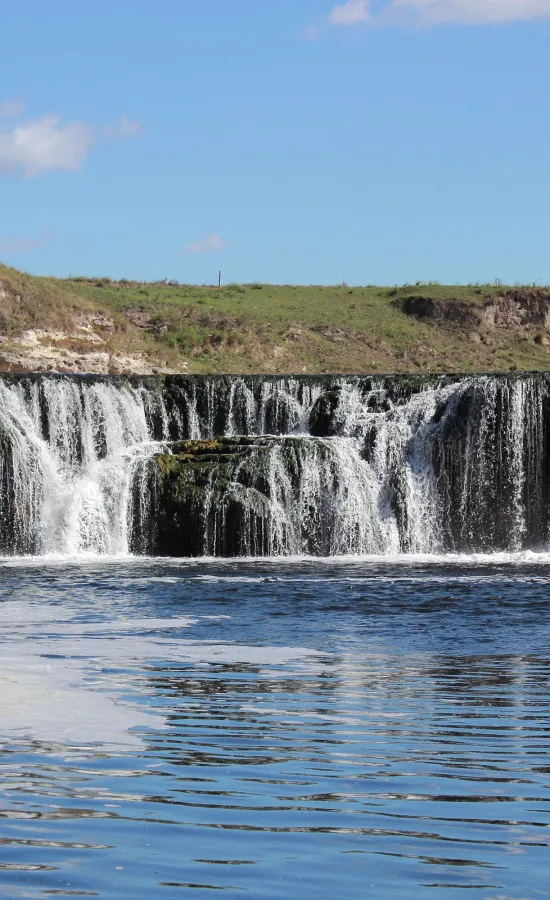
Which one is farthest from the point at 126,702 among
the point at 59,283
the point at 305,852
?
the point at 59,283

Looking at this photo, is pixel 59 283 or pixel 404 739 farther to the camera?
pixel 59 283

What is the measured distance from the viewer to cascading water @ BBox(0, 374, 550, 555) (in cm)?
3816

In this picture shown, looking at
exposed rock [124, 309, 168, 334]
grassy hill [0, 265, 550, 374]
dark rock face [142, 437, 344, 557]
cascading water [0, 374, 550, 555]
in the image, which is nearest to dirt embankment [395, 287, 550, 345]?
grassy hill [0, 265, 550, 374]

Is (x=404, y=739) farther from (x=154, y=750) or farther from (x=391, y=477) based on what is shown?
(x=391, y=477)

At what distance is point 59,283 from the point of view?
94312 mm

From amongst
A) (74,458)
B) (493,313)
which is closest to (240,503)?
(74,458)

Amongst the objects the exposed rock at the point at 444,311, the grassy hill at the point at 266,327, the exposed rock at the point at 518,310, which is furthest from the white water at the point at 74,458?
the exposed rock at the point at 518,310

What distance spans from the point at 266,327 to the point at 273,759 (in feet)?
266

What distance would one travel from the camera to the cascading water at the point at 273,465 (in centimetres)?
3816

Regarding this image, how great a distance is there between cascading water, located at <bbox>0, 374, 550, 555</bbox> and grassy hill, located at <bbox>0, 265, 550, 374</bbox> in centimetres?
2254

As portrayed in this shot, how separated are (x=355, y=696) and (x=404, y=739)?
8.99 ft

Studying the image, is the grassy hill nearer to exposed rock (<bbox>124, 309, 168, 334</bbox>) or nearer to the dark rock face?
exposed rock (<bbox>124, 309, 168, 334</bbox>)

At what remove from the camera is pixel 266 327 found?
295 feet

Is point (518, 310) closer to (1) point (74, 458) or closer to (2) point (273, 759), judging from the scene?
(1) point (74, 458)
